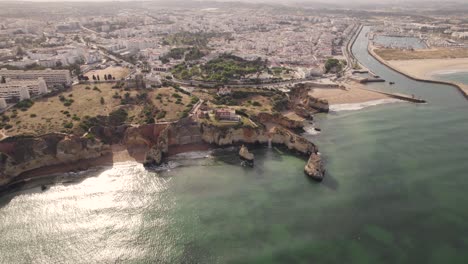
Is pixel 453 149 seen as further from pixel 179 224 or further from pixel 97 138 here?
pixel 97 138

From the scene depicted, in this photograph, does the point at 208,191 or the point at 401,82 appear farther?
the point at 401,82

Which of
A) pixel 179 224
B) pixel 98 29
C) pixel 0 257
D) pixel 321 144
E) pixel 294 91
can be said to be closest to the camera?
pixel 0 257

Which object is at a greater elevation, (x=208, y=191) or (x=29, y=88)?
(x=29, y=88)

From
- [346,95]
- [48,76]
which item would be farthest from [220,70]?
[48,76]

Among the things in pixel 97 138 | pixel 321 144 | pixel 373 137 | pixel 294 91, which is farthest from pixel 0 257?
pixel 294 91

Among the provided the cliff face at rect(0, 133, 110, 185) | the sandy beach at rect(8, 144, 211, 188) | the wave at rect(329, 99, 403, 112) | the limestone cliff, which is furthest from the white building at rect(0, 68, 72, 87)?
the wave at rect(329, 99, 403, 112)

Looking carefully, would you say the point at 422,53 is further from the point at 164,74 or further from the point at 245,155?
the point at 245,155

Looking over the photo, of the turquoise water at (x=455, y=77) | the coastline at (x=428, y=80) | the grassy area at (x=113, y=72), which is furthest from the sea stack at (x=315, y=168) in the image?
the turquoise water at (x=455, y=77)
